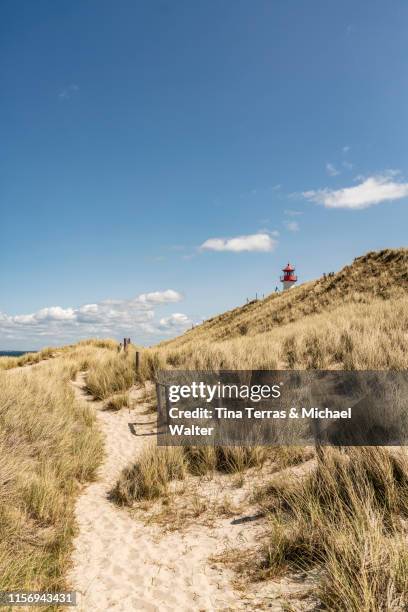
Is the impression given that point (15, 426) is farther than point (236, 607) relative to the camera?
Yes

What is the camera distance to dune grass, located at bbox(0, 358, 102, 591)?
4.24 m

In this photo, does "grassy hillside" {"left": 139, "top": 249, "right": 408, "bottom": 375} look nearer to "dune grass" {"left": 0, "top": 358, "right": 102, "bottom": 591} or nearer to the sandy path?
"dune grass" {"left": 0, "top": 358, "right": 102, "bottom": 591}

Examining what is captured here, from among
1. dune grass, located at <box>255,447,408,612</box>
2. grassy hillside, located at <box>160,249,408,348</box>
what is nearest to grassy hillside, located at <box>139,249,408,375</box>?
grassy hillside, located at <box>160,249,408,348</box>

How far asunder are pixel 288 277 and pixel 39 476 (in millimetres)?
51700

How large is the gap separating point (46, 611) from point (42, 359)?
2312 centimetres

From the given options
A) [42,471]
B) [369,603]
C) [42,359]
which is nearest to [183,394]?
[42,471]

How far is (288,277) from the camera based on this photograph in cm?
5481

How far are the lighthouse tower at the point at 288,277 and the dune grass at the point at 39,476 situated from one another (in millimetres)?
47353

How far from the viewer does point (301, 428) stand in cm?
766

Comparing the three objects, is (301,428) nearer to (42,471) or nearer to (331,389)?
(331,389)

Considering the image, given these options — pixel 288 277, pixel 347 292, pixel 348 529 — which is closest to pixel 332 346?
pixel 348 529

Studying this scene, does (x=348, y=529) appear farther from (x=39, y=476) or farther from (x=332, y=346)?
(x=332, y=346)

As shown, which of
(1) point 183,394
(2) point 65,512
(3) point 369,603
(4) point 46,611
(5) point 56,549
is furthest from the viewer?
(1) point 183,394

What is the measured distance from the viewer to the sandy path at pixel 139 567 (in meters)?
3.85
